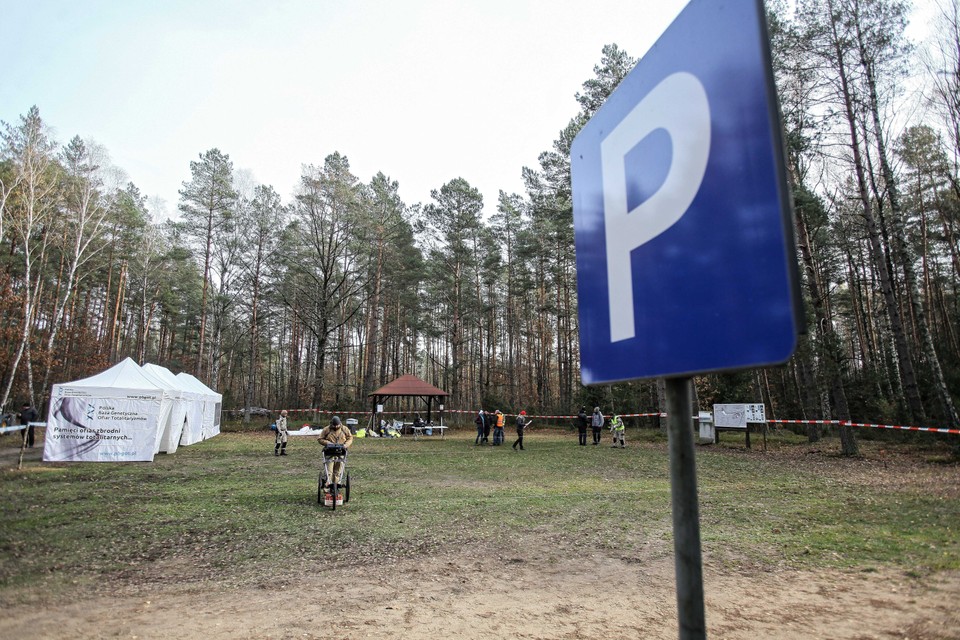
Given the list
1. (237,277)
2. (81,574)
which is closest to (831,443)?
(81,574)

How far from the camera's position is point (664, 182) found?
3.65 feet

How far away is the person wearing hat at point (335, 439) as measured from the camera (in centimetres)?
877

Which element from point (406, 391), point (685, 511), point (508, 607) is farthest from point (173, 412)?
point (685, 511)

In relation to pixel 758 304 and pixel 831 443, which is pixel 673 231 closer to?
pixel 758 304

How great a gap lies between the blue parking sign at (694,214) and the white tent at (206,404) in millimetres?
23444

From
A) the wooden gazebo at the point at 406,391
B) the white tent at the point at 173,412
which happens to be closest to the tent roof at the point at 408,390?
the wooden gazebo at the point at 406,391

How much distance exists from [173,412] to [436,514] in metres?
13.1

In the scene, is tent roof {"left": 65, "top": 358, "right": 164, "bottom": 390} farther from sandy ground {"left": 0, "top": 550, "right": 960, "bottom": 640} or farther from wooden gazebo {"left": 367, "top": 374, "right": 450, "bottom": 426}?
wooden gazebo {"left": 367, "top": 374, "right": 450, "bottom": 426}

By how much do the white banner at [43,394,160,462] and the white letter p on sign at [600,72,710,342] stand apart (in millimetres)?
16714

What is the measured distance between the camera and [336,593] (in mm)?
4855

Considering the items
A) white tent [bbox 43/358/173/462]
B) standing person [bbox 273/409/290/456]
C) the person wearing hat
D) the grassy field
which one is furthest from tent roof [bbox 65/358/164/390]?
the person wearing hat

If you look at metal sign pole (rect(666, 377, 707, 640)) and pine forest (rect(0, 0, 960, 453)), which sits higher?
pine forest (rect(0, 0, 960, 453))

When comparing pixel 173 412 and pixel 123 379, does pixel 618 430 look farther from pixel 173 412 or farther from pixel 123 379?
pixel 123 379

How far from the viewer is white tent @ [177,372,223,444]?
22.0 m
